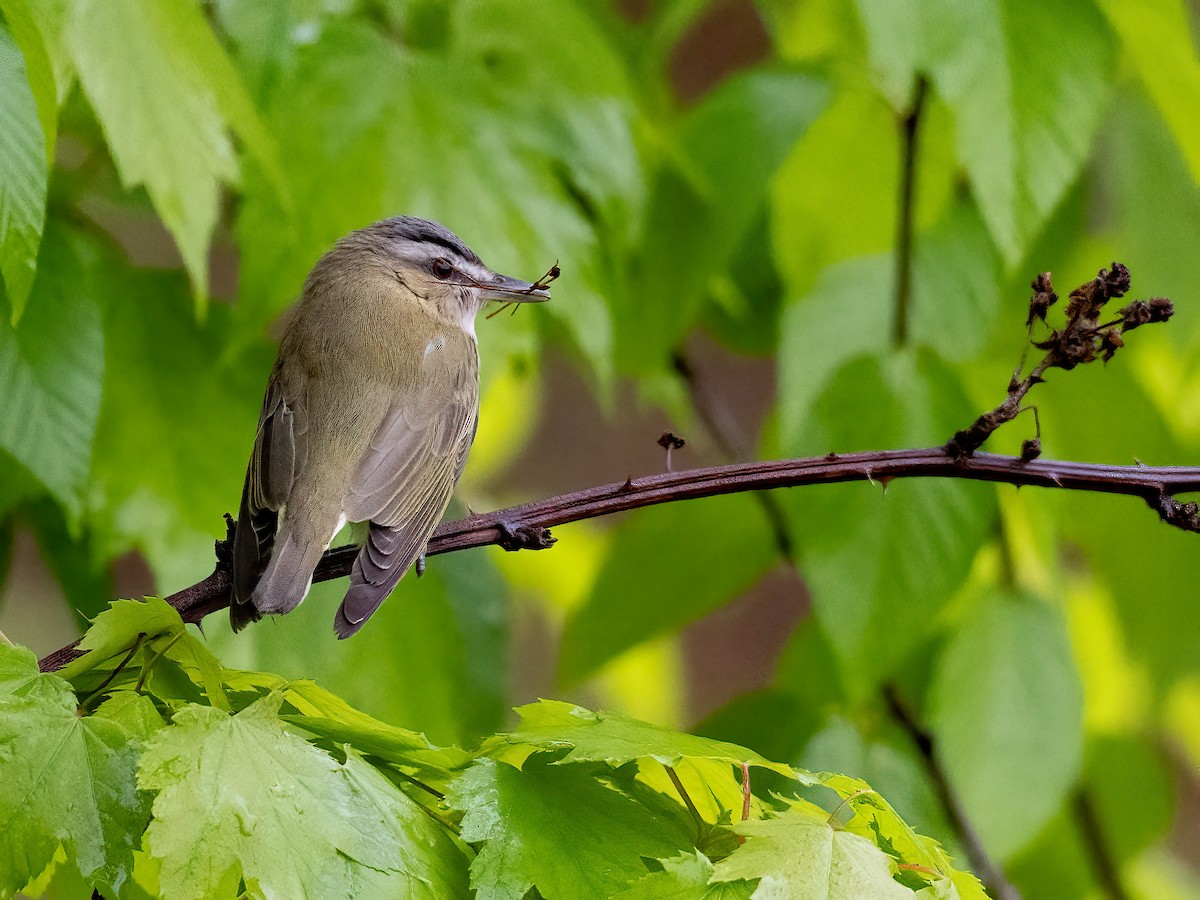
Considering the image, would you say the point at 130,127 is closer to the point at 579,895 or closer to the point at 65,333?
the point at 65,333

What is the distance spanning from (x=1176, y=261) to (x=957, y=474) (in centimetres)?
129

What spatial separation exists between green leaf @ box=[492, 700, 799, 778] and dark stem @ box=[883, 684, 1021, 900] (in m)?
1.11

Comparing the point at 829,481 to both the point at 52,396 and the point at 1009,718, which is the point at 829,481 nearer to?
the point at 52,396

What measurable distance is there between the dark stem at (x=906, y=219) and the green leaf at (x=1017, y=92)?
0.20 meters

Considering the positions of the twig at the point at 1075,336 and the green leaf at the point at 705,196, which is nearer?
the twig at the point at 1075,336

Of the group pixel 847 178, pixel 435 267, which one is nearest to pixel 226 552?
pixel 435 267

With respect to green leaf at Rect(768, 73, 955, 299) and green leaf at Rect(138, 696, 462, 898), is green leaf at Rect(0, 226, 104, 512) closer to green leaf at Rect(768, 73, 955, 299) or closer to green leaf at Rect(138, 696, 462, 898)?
green leaf at Rect(138, 696, 462, 898)

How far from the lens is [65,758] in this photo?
964 millimetres

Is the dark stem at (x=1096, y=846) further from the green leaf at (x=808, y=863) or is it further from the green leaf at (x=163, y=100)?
the green leaf at (x=163, y=100)

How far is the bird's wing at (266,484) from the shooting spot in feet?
4.54

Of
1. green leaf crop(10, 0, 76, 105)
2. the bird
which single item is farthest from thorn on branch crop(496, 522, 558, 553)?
green leaf crop(10, 0, 76, 105)

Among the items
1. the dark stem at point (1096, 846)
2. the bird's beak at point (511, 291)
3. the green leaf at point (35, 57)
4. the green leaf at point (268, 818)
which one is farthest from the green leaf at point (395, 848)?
the dark stem at point (1096, 846)

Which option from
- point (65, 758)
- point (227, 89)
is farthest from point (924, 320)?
point (65, 758)

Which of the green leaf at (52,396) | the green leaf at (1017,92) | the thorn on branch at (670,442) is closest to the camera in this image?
the thorn on branch at (670,442)
